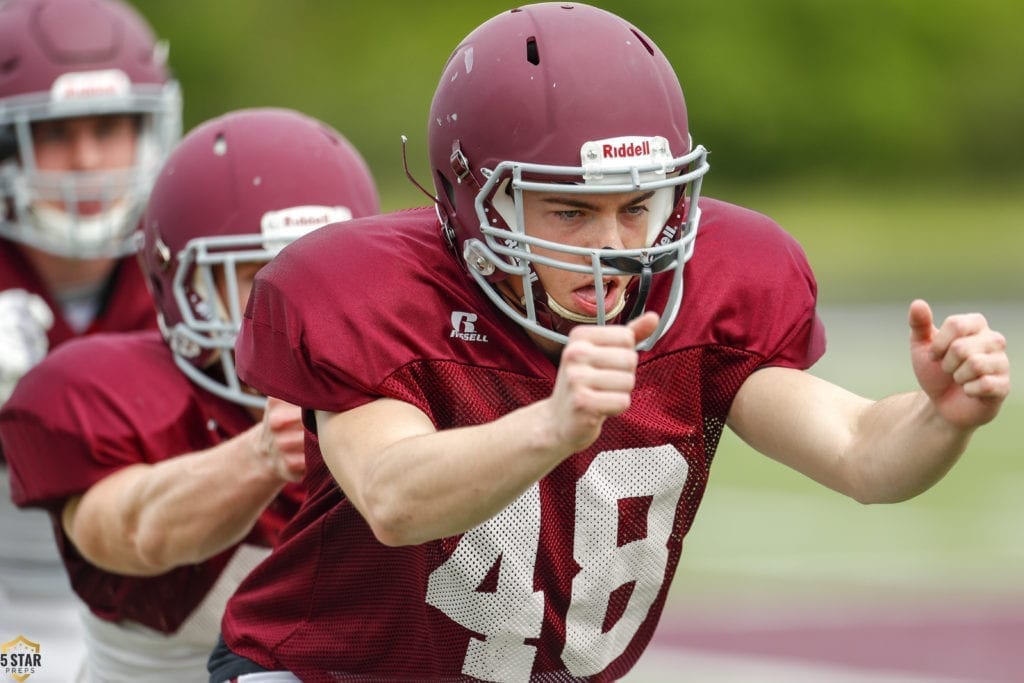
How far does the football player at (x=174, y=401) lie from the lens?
3439 millimetres

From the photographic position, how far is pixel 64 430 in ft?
11.4

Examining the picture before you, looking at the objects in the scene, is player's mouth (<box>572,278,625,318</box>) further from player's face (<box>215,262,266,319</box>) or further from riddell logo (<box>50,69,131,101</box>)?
riddell logo (<box>50,69,131,101</box>)

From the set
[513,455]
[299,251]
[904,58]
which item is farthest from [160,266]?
[904,58]

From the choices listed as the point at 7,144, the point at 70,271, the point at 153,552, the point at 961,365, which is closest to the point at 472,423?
the point at 961,365

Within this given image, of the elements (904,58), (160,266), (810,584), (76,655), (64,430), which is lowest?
(904,58)

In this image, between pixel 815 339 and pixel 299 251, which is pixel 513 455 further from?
pixel 815 339

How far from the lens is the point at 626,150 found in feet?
8.59

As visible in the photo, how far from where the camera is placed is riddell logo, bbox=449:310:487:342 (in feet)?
8.77

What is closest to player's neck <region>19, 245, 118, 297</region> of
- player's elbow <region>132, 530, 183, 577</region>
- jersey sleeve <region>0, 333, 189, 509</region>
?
jersey sleeve <region>0, 333, 189, 509</region>

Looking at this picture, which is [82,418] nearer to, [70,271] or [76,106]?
[70,271]

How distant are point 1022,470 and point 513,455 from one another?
257 inches

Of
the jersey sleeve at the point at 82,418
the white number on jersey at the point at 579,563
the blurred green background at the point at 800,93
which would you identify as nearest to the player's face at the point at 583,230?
the white number on jersey at the point at 579,563

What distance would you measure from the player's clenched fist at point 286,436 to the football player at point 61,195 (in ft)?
5.41

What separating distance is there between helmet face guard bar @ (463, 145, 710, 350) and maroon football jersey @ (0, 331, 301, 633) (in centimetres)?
97
